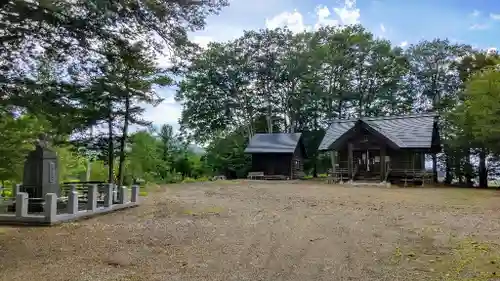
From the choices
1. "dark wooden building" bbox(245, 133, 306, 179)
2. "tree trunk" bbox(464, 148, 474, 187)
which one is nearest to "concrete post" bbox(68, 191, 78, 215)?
Result: "dark wooden building" bbox(245, 133, 306, 179)

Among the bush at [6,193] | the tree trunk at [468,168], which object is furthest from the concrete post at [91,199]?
the tree trunk at [468,168]

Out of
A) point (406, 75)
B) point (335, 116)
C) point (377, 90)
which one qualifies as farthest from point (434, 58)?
point (335, 116)

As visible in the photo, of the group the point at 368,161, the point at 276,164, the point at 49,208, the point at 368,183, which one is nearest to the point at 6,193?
the point at 49,208

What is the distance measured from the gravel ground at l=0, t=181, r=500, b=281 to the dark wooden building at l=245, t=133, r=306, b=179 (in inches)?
969

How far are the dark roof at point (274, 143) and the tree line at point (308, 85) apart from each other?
3636 millimetres

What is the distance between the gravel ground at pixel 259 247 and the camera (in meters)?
6.02

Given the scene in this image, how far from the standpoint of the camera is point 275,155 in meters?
38.2

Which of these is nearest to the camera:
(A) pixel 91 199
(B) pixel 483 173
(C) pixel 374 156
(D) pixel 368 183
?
(A) pixel 91 199

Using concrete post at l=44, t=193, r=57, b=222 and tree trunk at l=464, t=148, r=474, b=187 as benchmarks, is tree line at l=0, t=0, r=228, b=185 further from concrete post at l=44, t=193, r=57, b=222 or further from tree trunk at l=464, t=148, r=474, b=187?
tree trunk at l=464, t=148, r=474, b=187

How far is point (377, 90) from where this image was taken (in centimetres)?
4266

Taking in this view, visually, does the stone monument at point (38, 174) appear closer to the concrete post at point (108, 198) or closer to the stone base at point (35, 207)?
the stone base at point (35, 207)

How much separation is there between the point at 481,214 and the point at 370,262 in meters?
7.76

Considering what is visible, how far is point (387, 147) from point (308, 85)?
14490mm

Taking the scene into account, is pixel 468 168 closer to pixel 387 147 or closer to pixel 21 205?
pixel 387 147
